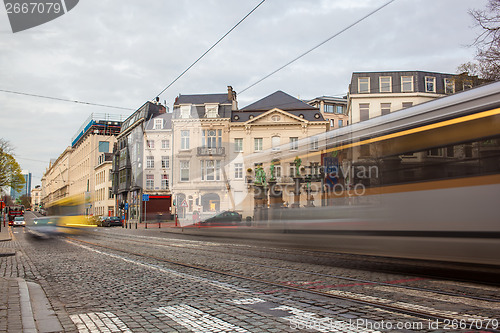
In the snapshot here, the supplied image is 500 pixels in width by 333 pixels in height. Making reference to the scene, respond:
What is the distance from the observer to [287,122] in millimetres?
49531

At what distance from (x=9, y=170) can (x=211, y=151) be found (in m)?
21.7

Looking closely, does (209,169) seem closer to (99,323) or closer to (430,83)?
(430,83)

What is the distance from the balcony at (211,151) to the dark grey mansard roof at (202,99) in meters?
6.31

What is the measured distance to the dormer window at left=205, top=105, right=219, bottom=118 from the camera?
5250cm

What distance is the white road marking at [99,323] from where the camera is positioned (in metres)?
4.75

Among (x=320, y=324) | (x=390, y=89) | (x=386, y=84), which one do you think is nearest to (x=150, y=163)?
(x=386, y=84)

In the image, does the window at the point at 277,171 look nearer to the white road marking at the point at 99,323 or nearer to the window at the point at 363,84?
the white road marking at the point at 99,323

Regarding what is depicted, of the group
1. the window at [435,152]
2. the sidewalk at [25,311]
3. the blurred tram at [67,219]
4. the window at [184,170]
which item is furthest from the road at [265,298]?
the window at [184,170]

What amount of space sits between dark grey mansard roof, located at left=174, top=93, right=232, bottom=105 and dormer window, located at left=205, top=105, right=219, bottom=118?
5.96 feet

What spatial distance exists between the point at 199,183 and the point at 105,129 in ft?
136

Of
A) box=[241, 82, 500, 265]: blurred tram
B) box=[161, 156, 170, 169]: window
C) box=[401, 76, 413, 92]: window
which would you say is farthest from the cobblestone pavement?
box=[161, 156, 170, 169]: window

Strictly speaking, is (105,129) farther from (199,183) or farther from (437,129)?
(437,129)

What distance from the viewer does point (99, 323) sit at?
5055 mm

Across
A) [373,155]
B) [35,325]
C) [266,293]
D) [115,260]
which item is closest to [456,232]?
[373,155]
